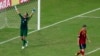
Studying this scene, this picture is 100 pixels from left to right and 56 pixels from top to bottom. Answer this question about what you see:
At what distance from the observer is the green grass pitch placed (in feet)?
84.4

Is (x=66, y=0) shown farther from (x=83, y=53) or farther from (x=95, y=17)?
(x=83, y=53)

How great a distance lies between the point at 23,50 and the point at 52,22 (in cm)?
599

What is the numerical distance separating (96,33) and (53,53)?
4.41m

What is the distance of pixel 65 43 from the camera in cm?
2700

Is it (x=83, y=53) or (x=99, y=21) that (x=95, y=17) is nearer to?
(x=99, y=21)

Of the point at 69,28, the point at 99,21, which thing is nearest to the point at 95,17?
the point at 99,21

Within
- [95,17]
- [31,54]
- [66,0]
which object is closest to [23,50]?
[31,54]

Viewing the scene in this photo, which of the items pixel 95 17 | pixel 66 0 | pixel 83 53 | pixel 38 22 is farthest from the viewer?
pixel 66 0

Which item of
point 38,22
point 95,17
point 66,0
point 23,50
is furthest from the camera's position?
point 66,0

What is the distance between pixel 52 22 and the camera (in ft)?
103

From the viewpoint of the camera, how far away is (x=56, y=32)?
29.2 m

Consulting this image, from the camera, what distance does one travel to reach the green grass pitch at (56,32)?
2573cm

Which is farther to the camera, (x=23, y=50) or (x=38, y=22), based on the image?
(x=38, y=22)

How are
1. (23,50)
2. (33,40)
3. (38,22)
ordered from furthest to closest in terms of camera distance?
1. (38,22)
2. (33,40)
3. (23,50)
